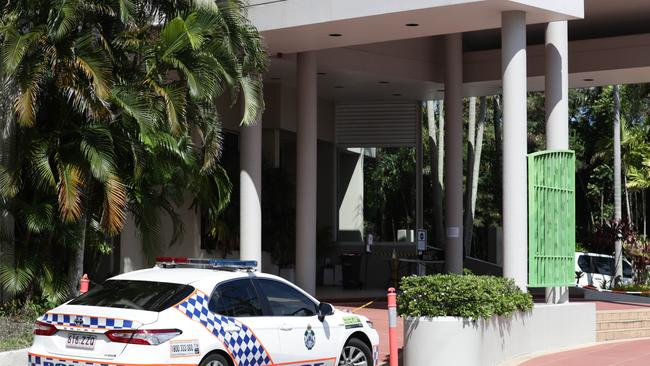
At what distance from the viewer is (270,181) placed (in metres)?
25.2

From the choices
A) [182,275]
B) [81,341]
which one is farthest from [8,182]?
[81,341]

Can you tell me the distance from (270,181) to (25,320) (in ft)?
35.4

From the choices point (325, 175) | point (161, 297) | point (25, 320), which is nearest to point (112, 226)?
point (25, 320)

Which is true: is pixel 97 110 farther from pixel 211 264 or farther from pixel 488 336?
pixel 488 336

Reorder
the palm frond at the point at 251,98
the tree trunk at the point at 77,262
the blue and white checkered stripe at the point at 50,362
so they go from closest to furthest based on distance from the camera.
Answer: the blue and white checkered stripe at the point at 50,362 → the tree trunk at the point at 77,262 → the palm frond at the point at 251,98

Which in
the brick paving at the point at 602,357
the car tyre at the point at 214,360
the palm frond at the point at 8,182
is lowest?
the brick paving at the point at 602,357

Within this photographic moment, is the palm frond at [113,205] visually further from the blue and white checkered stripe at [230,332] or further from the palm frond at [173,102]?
the blue and white checkered stripe at [230,332]

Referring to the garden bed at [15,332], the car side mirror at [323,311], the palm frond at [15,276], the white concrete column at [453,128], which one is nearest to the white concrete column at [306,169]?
the white concrete column at [453,128]

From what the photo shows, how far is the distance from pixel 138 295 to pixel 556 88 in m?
10.6

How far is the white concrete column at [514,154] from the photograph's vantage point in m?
16.2

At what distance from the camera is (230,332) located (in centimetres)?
997

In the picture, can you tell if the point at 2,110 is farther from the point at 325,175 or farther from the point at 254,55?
the point at 325,175

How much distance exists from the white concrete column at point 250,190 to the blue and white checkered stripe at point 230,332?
30.5 ft

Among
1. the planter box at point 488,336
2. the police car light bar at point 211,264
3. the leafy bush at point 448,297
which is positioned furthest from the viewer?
the leafy bush at point 448,297
